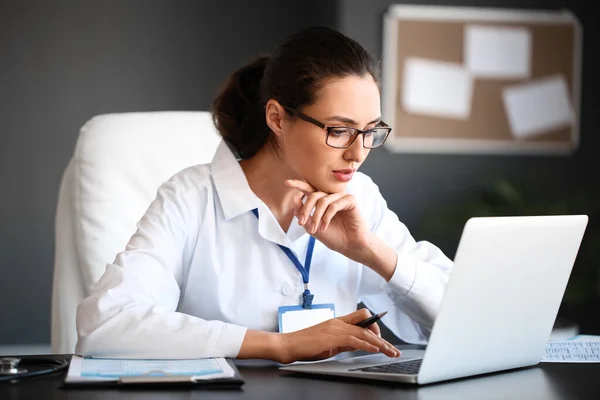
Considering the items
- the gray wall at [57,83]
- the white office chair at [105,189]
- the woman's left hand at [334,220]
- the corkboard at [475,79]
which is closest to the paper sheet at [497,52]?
the corkboard at [475,79]

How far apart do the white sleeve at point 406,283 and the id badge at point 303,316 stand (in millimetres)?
155

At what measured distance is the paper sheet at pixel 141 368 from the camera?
49.0 inches

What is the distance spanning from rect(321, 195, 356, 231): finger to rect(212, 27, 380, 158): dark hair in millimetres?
227

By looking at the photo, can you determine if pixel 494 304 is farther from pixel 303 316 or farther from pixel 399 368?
pixel 303 316

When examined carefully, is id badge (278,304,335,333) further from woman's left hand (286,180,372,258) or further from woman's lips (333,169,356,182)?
woman's lips (333,169,356,182)

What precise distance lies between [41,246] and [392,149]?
1.94 m

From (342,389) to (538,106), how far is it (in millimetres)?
3441

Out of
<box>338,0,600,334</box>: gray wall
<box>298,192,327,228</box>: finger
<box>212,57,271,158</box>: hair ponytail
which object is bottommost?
<box>338,0,600,334</box>: gray wall

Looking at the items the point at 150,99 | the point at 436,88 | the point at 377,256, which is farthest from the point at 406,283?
the point at 150,99

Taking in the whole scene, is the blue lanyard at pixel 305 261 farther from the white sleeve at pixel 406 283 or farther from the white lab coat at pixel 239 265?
the white sleeve at pixel 406 283

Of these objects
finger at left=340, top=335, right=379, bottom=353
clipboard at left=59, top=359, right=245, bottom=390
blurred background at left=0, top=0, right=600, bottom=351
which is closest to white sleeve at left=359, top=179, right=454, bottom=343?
finger at left=340, top=335, right=379, bottom=353

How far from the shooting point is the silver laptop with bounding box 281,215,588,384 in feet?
4.16

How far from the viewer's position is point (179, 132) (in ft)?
7.76

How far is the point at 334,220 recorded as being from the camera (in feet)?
6.14
